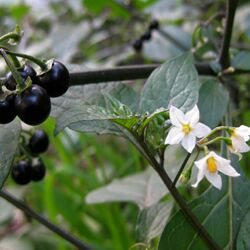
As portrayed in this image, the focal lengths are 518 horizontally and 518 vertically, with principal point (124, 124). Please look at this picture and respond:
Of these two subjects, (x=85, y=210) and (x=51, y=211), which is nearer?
(x=51, y=211)

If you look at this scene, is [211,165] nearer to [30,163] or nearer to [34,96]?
[34,96]

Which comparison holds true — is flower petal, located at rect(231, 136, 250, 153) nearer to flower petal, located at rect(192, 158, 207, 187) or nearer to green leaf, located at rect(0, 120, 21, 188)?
flower petal, located at rect(192, 158, 207, 187)

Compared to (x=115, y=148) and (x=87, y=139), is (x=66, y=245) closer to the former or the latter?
(x=87, y=139)

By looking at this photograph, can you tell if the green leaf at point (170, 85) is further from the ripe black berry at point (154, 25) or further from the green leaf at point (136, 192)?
the ripe black berry at point (154, 25)

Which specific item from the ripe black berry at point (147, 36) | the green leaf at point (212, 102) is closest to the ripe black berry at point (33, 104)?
the green leaf at point (212, 102)

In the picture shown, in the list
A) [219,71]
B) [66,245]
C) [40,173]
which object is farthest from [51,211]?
[219,71]

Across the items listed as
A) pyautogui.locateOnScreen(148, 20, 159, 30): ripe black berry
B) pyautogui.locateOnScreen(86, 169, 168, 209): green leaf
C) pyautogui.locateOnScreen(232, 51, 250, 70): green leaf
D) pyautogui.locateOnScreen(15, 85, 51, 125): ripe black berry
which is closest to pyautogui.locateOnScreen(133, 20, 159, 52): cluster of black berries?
pyautogui.locateOnScreen(148, 20, 159, 30): ripe black berry

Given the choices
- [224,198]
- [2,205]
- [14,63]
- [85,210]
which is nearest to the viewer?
[14,63]
